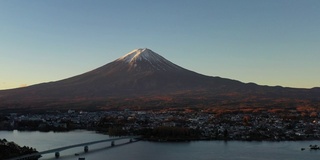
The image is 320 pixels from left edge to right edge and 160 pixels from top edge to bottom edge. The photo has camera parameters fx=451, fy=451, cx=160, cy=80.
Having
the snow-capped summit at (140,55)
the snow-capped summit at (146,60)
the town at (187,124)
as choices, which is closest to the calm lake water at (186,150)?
the town at (187,124)

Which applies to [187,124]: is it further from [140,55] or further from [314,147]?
[140,55]

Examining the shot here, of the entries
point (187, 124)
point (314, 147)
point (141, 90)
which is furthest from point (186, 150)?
point (141, 90)

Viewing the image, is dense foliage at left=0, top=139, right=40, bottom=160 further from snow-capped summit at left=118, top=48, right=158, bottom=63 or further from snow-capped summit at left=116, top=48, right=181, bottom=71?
snow-capped summit at left=118, top=48, right=158, bottom=63

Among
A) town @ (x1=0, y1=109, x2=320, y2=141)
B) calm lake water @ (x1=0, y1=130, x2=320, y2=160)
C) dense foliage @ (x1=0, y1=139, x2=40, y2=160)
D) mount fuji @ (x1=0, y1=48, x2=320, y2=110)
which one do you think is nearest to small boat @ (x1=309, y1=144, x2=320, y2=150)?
calm lake water @ (x1=0, y1=130, x2=320, y2=160)

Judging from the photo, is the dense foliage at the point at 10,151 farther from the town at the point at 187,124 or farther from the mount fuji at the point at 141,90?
the mount fuji at the point at 141,90

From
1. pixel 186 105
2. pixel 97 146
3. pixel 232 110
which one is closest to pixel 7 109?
pixel 186 105

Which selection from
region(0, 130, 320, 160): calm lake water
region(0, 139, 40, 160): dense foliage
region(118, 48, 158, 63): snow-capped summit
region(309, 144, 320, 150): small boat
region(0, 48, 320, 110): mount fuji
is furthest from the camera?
region(118, 48, 158, 63): snow-capped summit

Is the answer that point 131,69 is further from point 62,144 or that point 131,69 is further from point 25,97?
point 62,144
